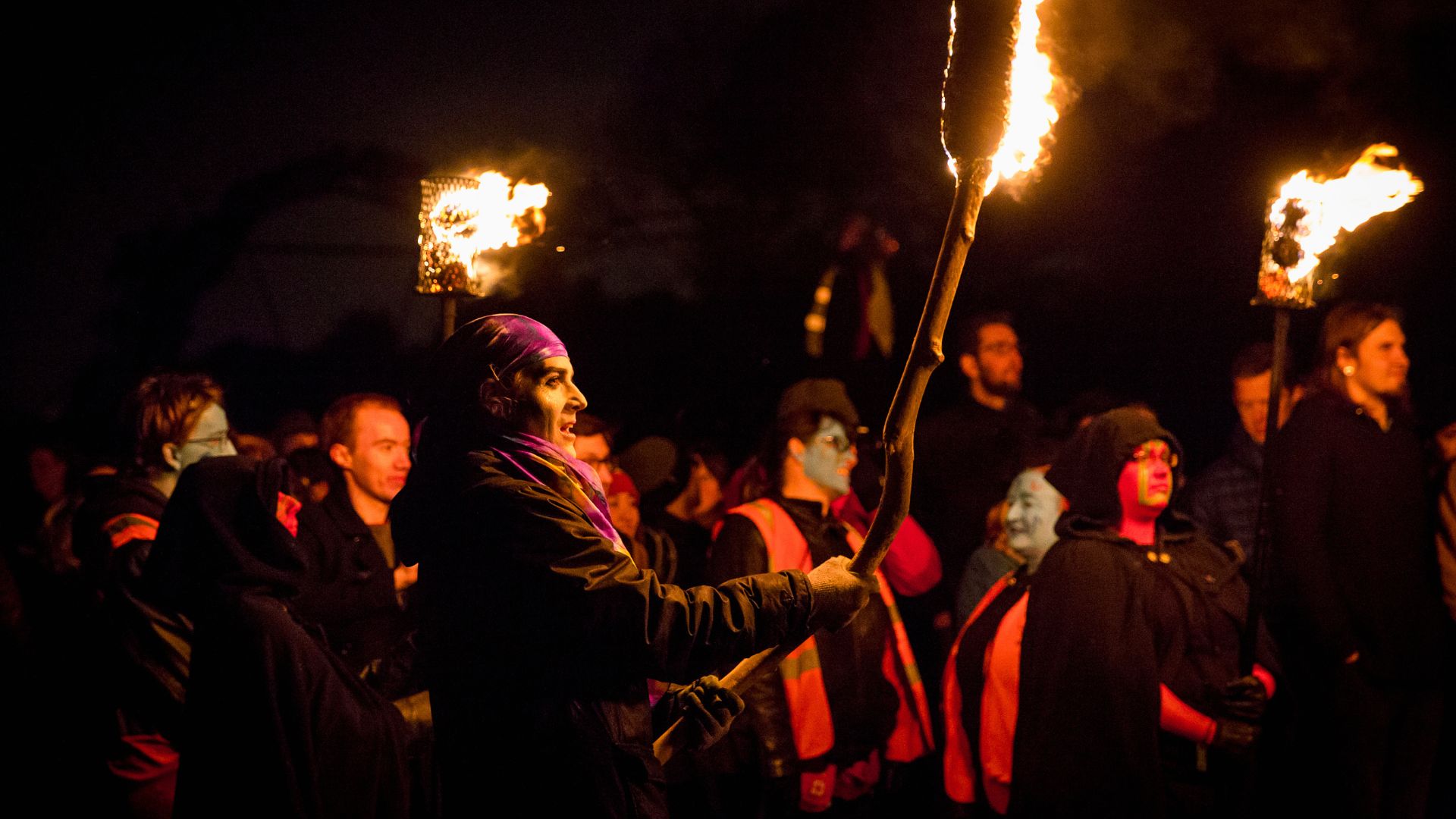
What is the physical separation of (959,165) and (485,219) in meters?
2.60

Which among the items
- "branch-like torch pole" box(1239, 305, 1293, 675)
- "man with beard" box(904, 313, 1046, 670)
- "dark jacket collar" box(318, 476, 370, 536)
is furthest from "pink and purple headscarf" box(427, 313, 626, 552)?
"man with beard" box(904, 313, 1046, 670)

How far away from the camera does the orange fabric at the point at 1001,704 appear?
5.22 m

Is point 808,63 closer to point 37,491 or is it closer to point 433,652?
point 37,491

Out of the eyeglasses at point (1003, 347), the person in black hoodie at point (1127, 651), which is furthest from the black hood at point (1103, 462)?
the eyeglasses at point (1003, 347)

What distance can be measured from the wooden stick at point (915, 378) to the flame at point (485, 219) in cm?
254

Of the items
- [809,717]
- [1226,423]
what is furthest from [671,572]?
[1226,423]

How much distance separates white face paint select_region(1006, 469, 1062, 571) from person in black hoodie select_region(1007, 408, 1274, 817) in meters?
0.54

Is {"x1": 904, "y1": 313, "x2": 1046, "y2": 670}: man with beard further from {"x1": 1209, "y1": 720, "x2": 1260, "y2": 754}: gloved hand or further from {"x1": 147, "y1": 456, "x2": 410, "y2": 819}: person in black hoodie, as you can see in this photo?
{"x1": 147, "y1": 456, "x2": 410, "y2": 819}: person in black hoodie

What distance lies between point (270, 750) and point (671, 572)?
2.47 metres

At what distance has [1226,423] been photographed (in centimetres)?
1030

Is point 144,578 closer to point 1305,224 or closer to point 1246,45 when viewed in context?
point 1305,224

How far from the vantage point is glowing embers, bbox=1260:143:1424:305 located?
18.0 feet

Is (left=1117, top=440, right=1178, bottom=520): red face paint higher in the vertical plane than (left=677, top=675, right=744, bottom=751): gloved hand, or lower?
higher

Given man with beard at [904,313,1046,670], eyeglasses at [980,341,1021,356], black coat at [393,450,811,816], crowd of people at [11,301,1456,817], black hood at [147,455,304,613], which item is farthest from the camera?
eyeglasses at [980,341,1021,356]
